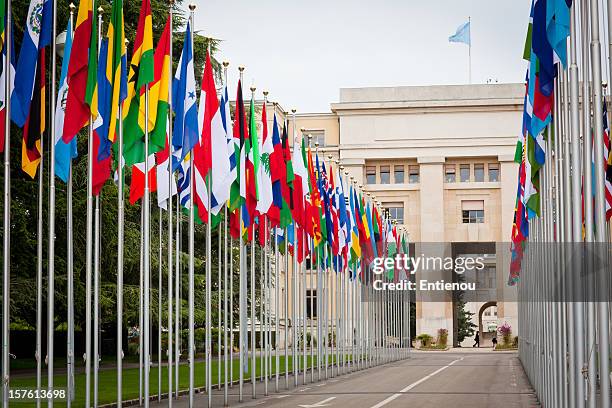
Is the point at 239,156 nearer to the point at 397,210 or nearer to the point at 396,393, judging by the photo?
the point at 396,393

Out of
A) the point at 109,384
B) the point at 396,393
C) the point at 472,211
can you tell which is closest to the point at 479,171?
the point at 472,211

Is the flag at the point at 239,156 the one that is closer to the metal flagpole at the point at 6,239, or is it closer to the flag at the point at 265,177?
the flag at the point at 265,177

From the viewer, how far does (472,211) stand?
9744 centimetres

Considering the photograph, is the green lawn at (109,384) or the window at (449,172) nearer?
the green lawn at (109,384)

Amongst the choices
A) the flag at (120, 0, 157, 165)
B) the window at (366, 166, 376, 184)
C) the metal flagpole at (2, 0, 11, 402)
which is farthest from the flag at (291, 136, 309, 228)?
the window at (366, 166, 376, 184)

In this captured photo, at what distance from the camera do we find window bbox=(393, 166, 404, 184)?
99875 mm

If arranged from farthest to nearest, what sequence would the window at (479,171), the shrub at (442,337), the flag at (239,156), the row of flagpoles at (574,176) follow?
A: the window at (479,171) < the shrub at (442,337) < the flag at (239,156) < the row of flagpoles at (574,176)

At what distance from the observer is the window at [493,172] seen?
98.1 metres

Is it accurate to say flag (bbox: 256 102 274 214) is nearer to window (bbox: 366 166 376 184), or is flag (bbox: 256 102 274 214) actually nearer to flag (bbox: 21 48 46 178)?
flag (bbox: 21 48 46 178)

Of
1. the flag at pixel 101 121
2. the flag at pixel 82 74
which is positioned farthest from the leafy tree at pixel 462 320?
the flag at pixel 82 74

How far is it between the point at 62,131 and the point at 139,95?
2.40m

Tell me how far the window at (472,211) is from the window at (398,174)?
6.31 meters

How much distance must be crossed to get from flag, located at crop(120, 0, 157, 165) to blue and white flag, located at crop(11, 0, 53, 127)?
2.47 meters

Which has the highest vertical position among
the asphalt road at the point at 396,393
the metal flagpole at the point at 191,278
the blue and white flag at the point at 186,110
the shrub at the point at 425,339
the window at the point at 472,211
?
the window at the point at 472,211
